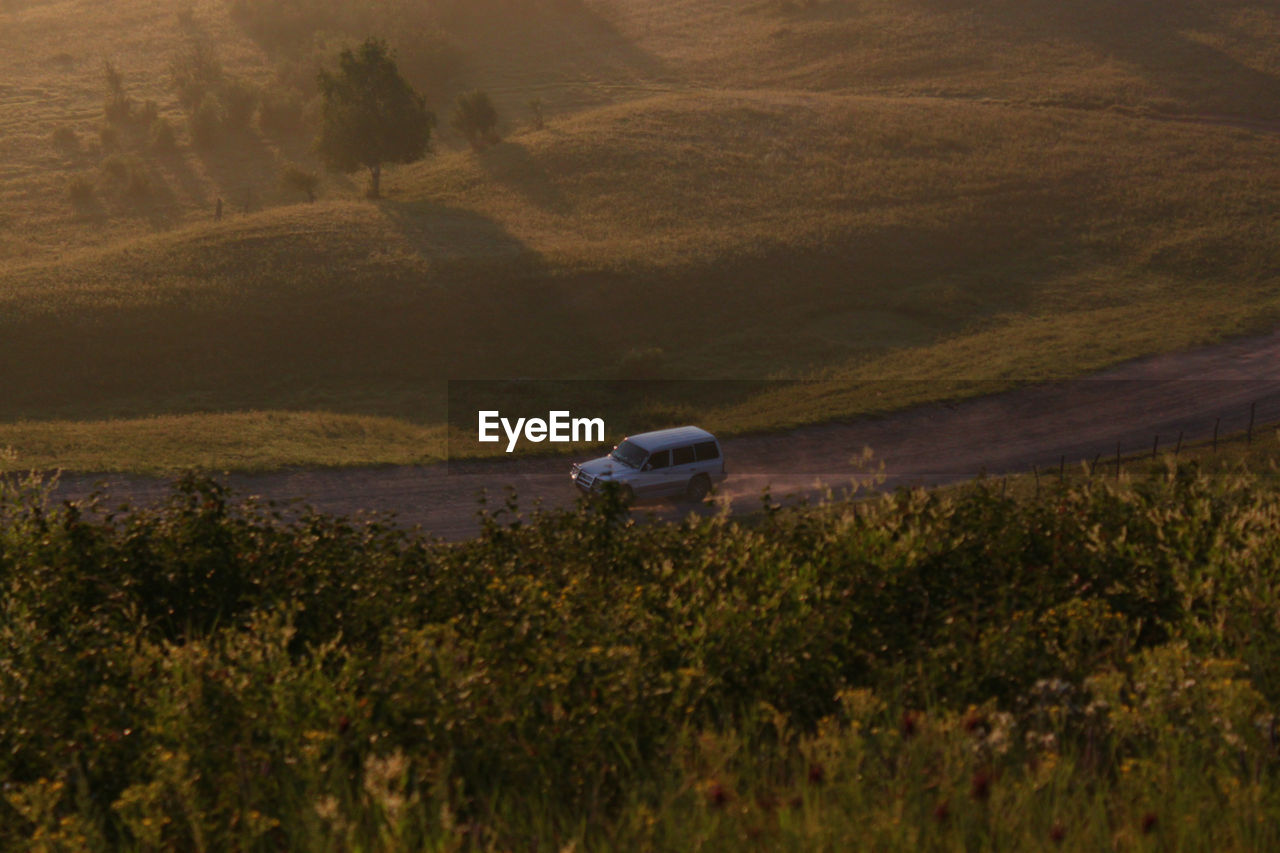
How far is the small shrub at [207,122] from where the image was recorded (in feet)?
234

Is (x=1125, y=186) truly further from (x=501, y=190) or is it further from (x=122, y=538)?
(x=122, y=538)

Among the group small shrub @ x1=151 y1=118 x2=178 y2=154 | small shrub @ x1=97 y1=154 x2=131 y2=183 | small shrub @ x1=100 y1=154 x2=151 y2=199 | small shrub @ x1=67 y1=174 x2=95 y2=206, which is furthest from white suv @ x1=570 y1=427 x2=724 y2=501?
small shrub @ x1=151 y1=118 x2=178 y2=154

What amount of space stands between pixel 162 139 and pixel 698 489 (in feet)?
193

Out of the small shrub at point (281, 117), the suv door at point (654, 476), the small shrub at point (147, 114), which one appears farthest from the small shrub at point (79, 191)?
→ the suv door at point (654, 476)

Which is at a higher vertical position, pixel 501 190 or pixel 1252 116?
pixel 1252 116

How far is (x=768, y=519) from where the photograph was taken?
435 inches

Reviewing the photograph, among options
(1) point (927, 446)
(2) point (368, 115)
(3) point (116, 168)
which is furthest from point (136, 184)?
(1) point (927, 446)

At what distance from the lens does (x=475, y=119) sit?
66.5 metres

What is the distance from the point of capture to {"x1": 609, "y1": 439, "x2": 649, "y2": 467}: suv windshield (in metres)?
23.4

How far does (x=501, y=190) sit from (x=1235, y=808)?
51.6 metres

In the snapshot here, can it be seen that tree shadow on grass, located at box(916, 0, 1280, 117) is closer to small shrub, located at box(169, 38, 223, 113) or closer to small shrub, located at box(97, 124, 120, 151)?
small shrub, located at box(169, 38, 223, 113)

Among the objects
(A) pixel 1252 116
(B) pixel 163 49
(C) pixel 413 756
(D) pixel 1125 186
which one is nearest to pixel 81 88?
(B) pixel 163 49

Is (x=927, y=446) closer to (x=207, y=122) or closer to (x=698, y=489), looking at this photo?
(x=698, y=489)

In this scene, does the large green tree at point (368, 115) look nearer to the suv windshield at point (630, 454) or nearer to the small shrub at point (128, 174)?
the small shrub at point (128, 174)
